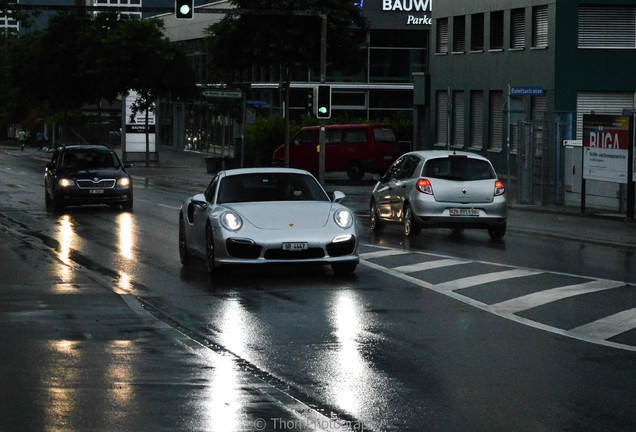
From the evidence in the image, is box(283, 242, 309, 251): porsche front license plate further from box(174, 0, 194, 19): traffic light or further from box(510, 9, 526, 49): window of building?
box(510, 9, 526, 49): window of building

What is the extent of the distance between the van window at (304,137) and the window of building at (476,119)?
6.53 meters

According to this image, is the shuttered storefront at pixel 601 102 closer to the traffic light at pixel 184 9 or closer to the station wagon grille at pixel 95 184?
the traffic light at pixel 184 9

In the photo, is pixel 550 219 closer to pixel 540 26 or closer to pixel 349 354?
pixel 349 354

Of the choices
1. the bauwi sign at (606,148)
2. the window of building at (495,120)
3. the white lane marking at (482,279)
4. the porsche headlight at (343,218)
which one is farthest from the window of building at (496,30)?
the porsche headlight at (343,218)

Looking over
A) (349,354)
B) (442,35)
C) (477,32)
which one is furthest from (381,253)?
(442,35)

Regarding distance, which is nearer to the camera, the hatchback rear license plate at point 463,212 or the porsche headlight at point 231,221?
the porsche headlight at point 231,221

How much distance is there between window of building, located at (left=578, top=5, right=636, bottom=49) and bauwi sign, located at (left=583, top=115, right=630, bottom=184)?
16164 millimetres

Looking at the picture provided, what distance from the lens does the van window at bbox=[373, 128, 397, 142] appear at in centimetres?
4759

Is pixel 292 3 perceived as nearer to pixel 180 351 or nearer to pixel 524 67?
pixel 524 67

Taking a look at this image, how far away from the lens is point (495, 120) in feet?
157

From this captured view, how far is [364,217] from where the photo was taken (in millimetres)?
28094

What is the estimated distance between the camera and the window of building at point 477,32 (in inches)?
1923

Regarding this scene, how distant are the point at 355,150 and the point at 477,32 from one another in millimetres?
6861

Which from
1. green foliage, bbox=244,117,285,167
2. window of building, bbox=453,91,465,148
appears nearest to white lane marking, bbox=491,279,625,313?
window of building, bbox=453,91,465,148
